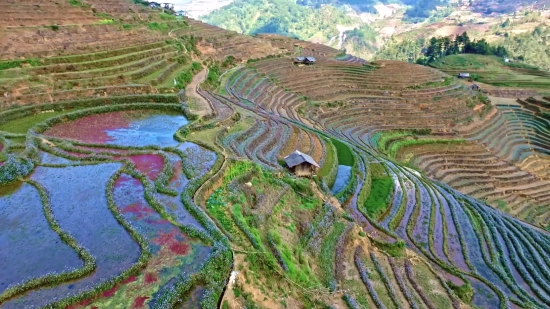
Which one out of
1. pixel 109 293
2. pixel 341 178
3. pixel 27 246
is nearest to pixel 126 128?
pixel 27 246

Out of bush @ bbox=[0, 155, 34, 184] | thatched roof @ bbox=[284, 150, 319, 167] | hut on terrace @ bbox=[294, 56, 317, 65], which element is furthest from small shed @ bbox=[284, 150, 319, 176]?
hut on terrace @ bbox=[294, 56, 317, 65]

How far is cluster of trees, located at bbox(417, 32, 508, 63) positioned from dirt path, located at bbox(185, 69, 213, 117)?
204ft

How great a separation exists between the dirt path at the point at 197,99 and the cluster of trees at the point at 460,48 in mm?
62210

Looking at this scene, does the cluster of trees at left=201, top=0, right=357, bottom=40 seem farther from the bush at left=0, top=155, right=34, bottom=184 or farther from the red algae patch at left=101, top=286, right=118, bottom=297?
the red algae patch at left=101, top=286, right=118, bottom=297

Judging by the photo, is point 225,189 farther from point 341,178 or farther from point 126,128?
point 126,128

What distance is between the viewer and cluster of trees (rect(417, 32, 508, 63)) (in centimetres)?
7900

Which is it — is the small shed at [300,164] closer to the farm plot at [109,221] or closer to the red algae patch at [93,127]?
the farm plot at [109,221]

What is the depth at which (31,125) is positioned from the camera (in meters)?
22.1

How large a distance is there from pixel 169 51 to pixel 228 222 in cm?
2899

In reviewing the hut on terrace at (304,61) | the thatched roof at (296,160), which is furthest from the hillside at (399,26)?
the thatched roof at (296,160)

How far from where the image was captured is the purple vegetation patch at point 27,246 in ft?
35.9

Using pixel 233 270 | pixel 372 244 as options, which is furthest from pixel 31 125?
pixel 372 244

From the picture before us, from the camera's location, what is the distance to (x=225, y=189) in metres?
16.9

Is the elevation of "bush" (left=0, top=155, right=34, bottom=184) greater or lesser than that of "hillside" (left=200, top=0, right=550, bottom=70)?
lesser
